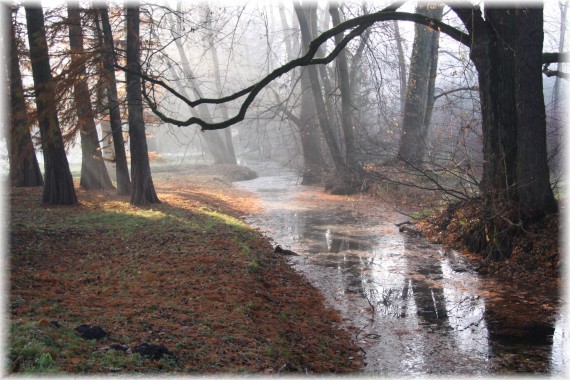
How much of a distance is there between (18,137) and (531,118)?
1533 centimetres

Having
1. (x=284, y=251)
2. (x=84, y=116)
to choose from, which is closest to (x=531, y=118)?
(x=284, y=251)

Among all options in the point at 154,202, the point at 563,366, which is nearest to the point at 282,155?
Answer: the point at 154,202

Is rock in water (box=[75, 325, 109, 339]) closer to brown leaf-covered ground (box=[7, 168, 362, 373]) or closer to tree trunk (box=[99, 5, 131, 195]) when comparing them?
brown leaf-covered ground (box=[7, 168, 362, 373])

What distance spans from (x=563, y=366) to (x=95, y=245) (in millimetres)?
8596

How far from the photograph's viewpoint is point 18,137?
1783 centimetres

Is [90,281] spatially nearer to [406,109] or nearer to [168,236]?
[168,236]

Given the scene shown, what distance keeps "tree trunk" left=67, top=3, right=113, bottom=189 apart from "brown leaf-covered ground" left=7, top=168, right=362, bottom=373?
3534 millimetres

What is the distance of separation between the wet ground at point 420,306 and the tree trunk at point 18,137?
26.4ft

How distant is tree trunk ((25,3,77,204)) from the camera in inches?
609

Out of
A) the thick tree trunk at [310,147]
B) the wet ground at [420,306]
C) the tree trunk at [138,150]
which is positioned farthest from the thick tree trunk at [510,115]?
the thick tree trunk at [310,147]

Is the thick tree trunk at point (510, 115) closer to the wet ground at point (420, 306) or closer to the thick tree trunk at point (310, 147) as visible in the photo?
the wet ground at point (420, 306)

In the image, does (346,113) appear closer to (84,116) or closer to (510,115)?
(84,116)

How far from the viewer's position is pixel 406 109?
78.9 ft

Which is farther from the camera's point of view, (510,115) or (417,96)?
(417,96)
